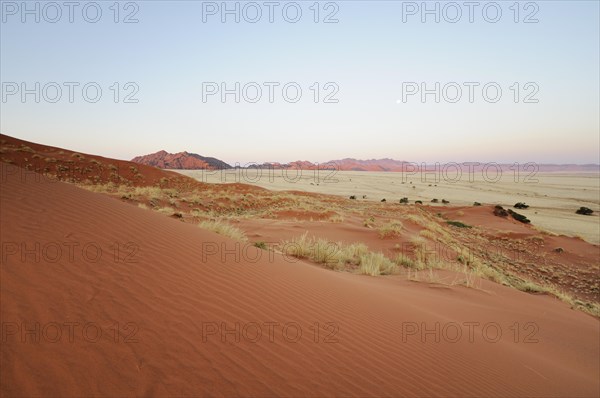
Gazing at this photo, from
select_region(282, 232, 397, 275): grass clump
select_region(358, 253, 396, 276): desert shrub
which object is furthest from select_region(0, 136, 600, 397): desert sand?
select_region(282, 232, 397, 275): grass clump

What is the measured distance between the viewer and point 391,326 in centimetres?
414

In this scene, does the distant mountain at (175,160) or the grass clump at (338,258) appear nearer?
the grass clump at (338,258)

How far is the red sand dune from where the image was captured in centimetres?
212

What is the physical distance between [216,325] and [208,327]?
10 cm

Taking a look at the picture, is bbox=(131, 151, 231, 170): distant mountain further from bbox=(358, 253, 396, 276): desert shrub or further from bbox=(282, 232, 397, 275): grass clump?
bbox=(358, 253, 396, 276): desert shrub

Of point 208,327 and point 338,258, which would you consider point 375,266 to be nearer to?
point 338,258

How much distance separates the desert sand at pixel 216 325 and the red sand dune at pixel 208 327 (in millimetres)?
15

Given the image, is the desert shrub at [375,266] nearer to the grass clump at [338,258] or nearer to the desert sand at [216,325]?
the grass clump at [338,258]

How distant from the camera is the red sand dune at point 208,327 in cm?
212

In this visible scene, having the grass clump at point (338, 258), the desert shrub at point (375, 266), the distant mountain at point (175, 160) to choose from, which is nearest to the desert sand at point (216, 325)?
the desert shrub at point (375, 266)

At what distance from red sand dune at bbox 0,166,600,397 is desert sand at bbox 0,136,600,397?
0.05 ft

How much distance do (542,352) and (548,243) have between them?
15986 millimetres

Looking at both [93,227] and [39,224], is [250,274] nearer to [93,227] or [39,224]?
[93,227]

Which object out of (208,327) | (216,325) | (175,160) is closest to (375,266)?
(216,325)
